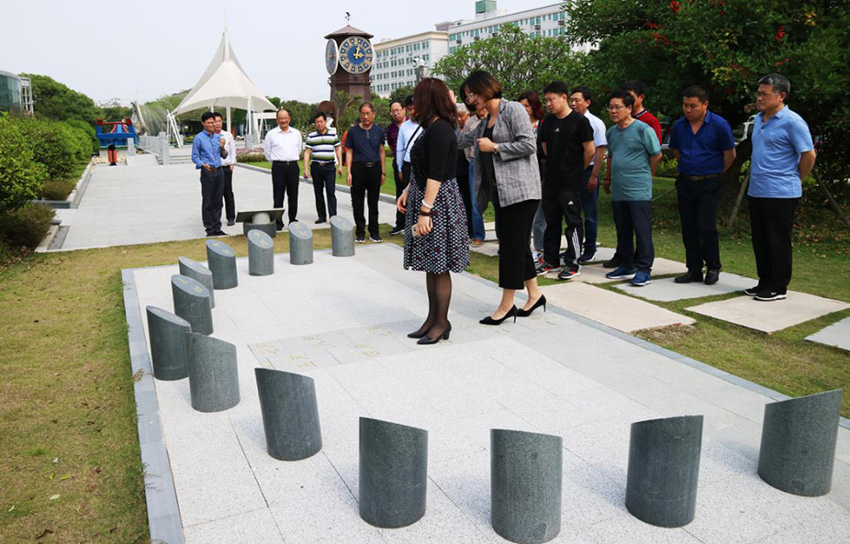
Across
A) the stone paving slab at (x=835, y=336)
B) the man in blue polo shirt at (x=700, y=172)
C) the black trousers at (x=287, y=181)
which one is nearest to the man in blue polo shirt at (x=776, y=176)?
the man in blue polo shirt at (x=700, y=172)

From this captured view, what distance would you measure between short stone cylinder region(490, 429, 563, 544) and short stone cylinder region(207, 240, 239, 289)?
4891mm

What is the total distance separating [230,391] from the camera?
4094 millimetres

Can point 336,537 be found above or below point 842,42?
below

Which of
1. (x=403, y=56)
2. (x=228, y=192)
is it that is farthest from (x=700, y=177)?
(x=403, y=56)

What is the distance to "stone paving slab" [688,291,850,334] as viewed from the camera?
548 cm

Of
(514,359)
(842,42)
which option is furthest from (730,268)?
(514,359)

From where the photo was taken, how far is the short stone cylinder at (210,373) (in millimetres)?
3992

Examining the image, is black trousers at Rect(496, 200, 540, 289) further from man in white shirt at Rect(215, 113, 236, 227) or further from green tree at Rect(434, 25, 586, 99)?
green tree at Rect(434, 25, 586, 99)

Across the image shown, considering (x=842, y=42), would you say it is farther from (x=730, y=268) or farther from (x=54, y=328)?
(x=54, y=328)

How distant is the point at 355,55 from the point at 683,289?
1896 inches

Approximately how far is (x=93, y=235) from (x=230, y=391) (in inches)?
322

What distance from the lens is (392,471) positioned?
2.81 m

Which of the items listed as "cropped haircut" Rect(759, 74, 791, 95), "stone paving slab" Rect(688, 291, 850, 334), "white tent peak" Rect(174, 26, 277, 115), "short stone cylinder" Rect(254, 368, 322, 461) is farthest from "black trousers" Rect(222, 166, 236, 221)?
"white tent peak" Rect(174, 26, 277, 115)

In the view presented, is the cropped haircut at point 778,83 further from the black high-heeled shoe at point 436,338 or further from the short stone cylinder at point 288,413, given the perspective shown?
the short stone cylinder at point 288,413
